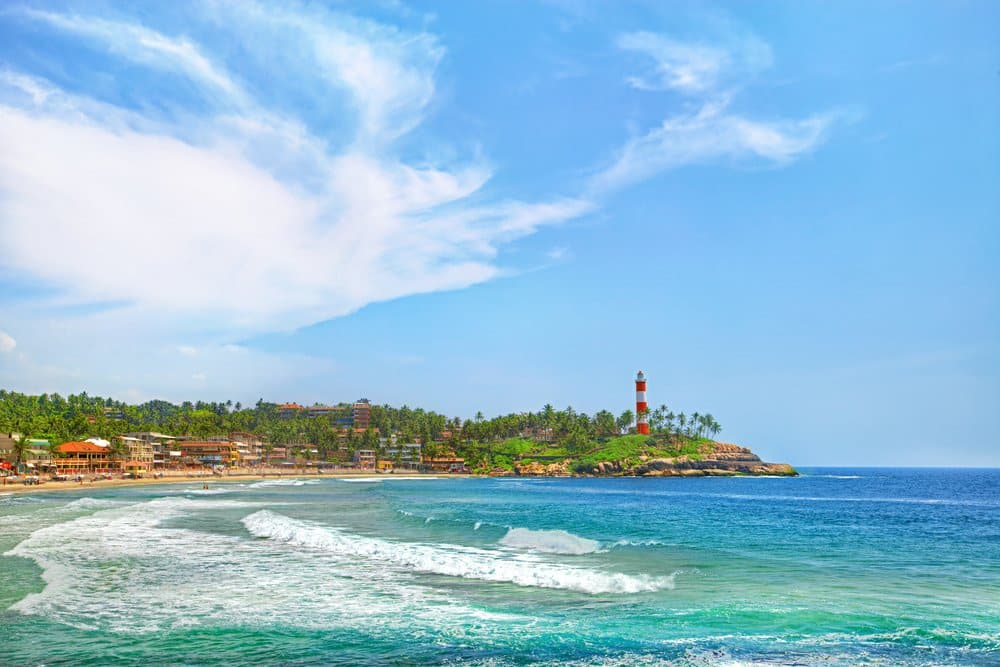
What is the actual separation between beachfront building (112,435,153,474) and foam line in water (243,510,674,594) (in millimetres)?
109601

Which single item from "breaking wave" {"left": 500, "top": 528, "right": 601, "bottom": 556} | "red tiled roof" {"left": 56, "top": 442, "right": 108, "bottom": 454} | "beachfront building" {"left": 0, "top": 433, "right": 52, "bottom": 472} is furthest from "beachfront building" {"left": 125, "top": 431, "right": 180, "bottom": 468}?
"breaking wave" {"left": 500, "top": 528, "right": 601, "bottom": 556}

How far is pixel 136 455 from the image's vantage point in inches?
5748

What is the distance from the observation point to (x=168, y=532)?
38.1 meters

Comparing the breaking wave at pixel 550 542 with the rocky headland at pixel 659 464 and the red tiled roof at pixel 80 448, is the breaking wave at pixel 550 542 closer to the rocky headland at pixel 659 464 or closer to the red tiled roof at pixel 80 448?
the red tiled roof at pixel 80 448

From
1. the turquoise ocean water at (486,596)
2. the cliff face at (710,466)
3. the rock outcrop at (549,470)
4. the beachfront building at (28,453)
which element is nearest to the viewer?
the turquoise ocean water at (486,596)

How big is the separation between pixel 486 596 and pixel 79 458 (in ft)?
437

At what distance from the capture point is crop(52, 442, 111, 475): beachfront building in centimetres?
12575

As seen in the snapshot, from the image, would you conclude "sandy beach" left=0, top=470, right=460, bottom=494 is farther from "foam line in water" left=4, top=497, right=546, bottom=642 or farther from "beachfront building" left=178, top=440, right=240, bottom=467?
"foam line in water" left=4, top=497, right=546, bottom=642

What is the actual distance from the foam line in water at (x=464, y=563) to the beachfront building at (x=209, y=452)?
147m

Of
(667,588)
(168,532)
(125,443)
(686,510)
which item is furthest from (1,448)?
(667,588)

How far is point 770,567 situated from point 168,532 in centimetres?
3133

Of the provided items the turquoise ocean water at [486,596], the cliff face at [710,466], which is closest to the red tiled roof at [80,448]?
the turquoise ocean water at [486,596]

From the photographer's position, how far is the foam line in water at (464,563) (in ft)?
76.5

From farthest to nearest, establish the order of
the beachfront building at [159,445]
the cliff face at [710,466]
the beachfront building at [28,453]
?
the cliff face at [710,466]
the beachfront building at [159,445]
the beachfront building at [28,453]
